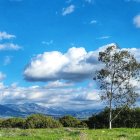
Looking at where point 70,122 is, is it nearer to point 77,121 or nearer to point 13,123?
point 77,121

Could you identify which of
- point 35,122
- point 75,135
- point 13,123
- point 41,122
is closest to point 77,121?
point 41,122

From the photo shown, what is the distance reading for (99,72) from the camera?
275 feet

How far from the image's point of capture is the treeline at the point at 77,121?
105169 millimetres

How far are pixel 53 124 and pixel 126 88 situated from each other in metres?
32.8

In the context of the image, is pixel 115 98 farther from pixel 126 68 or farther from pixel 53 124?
pixel 53 124

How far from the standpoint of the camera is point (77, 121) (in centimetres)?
12081

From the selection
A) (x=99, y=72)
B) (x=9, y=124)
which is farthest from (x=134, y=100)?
(x=9, y=124)

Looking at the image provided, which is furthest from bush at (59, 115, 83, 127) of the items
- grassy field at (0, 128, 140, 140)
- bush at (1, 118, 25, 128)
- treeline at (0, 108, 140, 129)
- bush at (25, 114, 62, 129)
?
grassy field at (0, 128, 140, 140)

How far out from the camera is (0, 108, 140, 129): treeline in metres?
105

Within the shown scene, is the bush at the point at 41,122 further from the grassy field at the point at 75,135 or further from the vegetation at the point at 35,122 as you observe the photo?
the grassy field at the point at 75,135

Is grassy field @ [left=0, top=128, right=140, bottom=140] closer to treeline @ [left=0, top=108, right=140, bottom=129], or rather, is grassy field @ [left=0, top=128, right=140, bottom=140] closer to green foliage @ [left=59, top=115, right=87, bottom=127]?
treeline @ [left=0, top=108, right=140, bottom=129]

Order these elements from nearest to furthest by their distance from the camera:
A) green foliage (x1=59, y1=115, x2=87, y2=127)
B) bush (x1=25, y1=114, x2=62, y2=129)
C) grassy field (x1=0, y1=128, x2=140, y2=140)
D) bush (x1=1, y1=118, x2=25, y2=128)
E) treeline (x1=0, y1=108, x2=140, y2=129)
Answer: grassy field (x1=0, y1=128, x2=140, y2=140) < treeline (x1=0, y1=108, x2=140, y2=129) < bush (x1=25, y1=114, x2=62, y2=129) < bush (x1=1, y1=118, x2=25, y2=128) < green foliage (x1=59, y1=115, x2=87, y2=127)

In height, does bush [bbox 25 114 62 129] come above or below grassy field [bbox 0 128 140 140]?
above

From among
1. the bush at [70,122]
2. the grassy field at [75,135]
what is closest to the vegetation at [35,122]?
the bush at [70,122]
